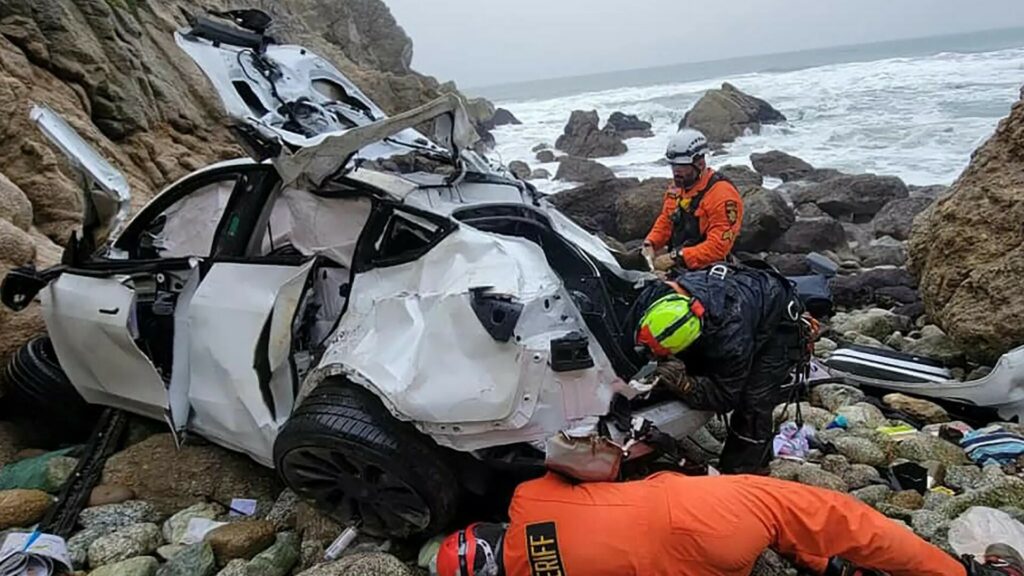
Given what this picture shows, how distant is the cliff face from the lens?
617 cm

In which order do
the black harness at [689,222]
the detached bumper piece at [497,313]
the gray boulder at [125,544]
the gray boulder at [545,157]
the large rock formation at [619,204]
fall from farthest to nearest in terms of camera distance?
the gray boulder at [545,157] → the large rock formation at [619,204] → the black harness at [689,222] → the gray boulder at [125,544] → the detached bumper piece at [497,313]

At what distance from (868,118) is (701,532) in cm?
3266

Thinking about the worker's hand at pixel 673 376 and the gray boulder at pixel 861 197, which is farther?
the gray boulder at pixel 861 197

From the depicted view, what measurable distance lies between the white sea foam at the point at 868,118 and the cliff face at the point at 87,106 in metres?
14.1

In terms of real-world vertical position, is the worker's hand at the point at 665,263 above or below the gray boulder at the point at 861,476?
above

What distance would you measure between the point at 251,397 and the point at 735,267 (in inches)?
91.0

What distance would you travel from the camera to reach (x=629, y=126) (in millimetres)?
39969

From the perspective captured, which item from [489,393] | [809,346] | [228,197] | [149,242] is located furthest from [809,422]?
[149,242]

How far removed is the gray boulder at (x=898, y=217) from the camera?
553 inches

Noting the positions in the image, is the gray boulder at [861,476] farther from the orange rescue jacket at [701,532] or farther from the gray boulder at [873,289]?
the gray boulder at [873,289]

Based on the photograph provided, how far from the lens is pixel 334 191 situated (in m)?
3.86

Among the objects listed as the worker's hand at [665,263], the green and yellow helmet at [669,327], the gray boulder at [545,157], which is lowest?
the gray boulder at [545,157]

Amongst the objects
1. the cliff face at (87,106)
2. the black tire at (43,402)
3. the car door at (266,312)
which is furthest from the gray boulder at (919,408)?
the black tire at (43,402)

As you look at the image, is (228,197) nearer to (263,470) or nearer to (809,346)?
(263,470)
